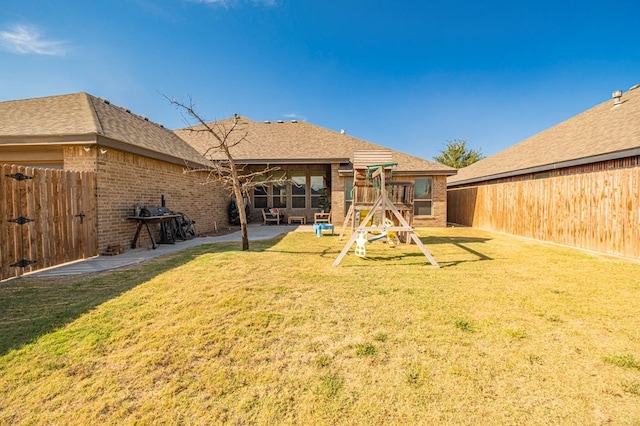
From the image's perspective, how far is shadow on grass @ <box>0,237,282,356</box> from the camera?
318cm

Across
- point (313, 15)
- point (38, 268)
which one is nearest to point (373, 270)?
point (38, 268)

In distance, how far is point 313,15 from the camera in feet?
46.1

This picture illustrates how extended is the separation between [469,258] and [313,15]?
13.6 metres

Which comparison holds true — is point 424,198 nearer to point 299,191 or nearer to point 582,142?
point 582,142

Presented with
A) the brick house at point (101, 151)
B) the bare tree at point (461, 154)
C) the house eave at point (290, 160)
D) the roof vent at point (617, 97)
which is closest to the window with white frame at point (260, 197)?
the house eave at point (290, 160)

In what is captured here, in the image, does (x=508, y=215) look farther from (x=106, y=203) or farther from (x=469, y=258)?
(x=106, y=203)

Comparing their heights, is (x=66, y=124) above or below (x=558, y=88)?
below

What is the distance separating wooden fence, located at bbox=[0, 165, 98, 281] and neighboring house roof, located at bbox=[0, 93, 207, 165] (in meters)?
1.18

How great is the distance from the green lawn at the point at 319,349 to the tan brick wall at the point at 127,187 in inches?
117

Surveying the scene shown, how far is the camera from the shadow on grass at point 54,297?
10.4 feet

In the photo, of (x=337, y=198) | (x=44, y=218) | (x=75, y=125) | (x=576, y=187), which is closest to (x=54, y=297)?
(x=44, y=218)

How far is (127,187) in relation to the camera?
8.10m

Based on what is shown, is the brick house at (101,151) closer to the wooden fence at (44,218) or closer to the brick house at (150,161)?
the brick house at (150,161)

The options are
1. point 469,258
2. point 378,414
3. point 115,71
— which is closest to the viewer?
point 378,414
